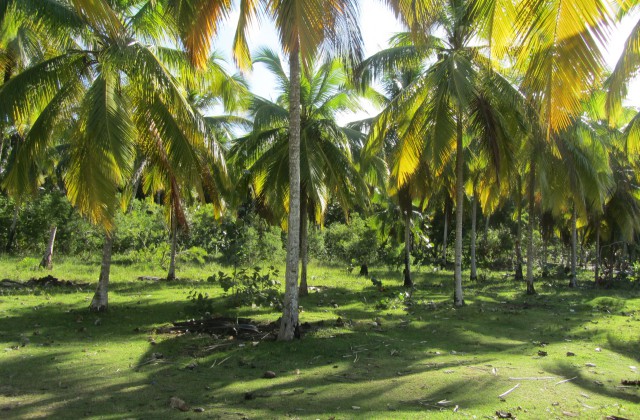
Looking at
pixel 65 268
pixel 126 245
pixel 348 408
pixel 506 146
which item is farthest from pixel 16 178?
pixel 126 245

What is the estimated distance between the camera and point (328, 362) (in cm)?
840

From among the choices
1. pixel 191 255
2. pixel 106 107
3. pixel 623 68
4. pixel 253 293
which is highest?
pixel 623 68

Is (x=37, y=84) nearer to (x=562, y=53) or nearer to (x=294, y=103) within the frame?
(x=294, y=103)

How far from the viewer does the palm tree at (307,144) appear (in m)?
14.2

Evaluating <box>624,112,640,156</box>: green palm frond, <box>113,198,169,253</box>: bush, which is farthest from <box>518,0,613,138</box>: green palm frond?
<box>113,198,169,253</box>: bush

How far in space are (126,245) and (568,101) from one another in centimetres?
2385

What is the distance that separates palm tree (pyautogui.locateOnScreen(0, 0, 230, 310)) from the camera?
28.6 feet

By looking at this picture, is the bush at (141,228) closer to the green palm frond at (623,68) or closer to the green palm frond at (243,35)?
the green palm frond at (243,35)

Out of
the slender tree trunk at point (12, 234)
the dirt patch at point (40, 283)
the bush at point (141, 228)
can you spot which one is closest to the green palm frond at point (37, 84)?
the dirt patch at point (40, 283)

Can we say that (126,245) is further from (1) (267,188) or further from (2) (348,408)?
(2) (348,408)

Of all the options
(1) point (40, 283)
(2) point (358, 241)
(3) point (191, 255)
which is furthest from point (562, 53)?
(3) point (191, 255)

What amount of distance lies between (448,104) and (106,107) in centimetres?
813

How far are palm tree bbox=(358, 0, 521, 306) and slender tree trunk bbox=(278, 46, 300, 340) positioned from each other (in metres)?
4.37

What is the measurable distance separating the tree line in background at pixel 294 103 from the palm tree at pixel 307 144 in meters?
0.05
